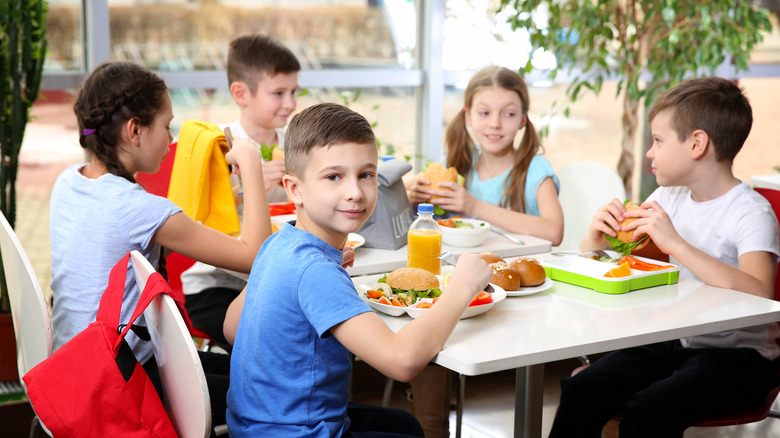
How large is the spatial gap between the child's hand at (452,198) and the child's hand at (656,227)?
0.63 m

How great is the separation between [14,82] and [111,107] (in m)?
1.06

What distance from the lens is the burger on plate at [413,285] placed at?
1530 mm

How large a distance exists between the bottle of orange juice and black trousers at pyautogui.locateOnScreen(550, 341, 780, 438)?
18.3 inches

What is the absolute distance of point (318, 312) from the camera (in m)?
1.26

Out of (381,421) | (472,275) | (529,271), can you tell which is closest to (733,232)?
(529,271)

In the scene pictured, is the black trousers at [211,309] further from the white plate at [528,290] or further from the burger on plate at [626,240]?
the burger on plate at [626,240]

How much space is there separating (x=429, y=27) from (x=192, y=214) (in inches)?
82.5

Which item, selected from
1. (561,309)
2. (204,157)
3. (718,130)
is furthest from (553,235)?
(204,157)

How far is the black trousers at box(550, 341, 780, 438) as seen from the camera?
5.68 feet

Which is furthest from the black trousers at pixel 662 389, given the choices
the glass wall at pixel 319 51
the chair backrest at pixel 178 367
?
the glass wall at pixel 319 51

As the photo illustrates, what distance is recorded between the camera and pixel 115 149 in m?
1.74

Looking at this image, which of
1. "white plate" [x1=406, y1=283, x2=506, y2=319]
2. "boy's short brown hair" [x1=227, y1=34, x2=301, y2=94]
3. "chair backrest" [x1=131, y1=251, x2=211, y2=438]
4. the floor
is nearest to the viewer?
"chair backrest" [x1=131, y1=251, x2=211, y2=438]

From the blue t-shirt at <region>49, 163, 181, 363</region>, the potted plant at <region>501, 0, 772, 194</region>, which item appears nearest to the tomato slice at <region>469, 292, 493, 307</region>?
the blue t-shirt at <region>49, 163, 181, 363</region>

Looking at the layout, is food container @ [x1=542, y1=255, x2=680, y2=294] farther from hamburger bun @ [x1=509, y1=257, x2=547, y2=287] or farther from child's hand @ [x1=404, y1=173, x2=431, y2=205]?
child's hand @ [x1=404, y1=173, x2=431, y2=205]
